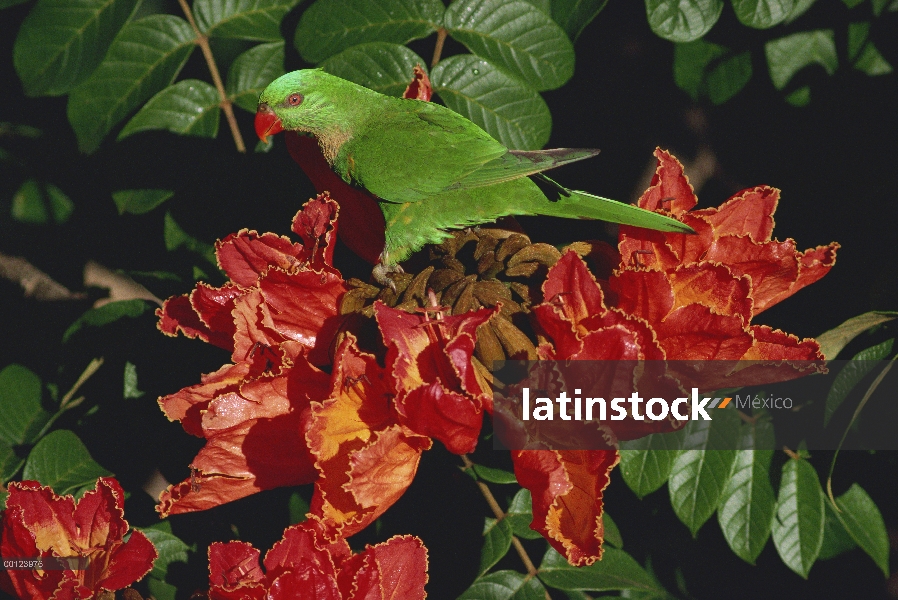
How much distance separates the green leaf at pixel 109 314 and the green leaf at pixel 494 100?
866 millimetres

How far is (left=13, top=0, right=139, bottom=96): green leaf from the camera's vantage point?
5.18 feet

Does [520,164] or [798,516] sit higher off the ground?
[520,164]

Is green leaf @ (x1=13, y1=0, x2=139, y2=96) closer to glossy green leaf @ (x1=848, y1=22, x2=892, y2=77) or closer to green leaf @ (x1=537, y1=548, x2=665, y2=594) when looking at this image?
green leaf @ (x1=537, y1=548, x2=665, y2=594)

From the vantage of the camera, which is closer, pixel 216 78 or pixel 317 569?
pixel 317 569

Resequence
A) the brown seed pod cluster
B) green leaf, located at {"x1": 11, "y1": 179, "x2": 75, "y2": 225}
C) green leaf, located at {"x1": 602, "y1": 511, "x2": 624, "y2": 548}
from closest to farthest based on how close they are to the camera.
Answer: the brown seed pod cluster
green leaf, located at {"x1": 602, "y1": 511, "x2": 624, "y2": 548}
green leaf, located at {"x1": 11, "y1": 179, "x2": 75, "y2": 225}

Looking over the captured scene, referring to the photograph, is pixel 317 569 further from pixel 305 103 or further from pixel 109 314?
pixel 305 103

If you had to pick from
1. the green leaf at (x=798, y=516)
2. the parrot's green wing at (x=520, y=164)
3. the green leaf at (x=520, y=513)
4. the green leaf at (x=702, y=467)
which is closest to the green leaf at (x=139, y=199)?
the parrot's green wing at (x=520, y=164)

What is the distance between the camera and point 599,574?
60.2 inches

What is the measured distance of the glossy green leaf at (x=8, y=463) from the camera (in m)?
1.59

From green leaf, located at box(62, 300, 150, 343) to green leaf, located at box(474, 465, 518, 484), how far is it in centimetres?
88

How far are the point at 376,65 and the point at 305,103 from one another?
21cm

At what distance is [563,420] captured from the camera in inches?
44.9

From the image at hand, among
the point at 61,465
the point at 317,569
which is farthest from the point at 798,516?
the point at 61,465

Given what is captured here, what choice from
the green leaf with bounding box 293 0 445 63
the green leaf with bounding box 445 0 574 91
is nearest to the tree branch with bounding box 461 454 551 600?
the green leaf with bounding box 445 0 574 91
